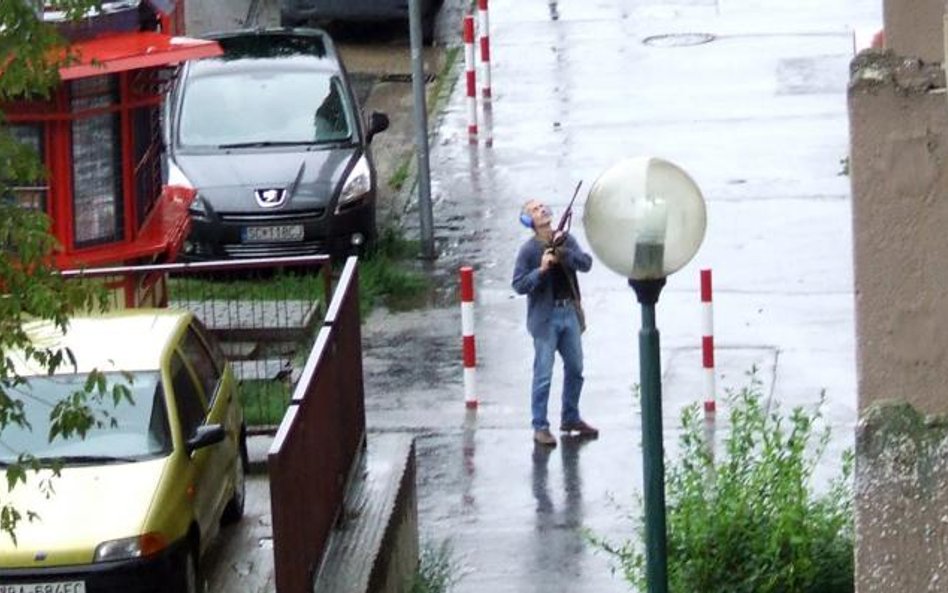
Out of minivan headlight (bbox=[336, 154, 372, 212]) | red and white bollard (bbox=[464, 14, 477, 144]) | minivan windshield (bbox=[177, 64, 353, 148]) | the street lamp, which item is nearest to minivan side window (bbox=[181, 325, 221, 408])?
the street lamp

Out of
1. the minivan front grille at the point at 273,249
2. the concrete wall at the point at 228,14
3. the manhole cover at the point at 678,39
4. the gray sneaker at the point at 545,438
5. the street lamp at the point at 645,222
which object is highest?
the concrete wall at the point at 228,14

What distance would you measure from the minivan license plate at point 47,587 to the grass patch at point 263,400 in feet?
14.8

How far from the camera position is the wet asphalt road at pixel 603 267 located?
47.4ft

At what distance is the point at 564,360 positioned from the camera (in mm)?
15281

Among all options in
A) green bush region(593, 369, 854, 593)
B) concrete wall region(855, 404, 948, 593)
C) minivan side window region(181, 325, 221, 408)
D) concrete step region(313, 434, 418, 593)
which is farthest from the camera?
minivan side window region(181, 325, 221, 408)

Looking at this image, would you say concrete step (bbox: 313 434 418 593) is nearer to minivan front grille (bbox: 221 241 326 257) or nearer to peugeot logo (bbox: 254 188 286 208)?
minivan front grille (bbox: 221 241 326 257)

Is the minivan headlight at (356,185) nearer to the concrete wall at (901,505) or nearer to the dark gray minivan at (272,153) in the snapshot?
the dark gray minivan at (272,153)

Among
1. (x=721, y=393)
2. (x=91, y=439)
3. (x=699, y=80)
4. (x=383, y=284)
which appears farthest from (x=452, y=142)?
(x=91, y=439)

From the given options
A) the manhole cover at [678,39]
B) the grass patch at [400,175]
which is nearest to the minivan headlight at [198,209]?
the grass patch at [400,175]

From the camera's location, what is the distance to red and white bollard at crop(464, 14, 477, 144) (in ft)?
74.8

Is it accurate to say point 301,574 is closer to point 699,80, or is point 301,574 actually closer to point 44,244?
point 44,244

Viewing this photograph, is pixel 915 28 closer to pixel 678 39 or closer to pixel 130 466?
pixel 130 466

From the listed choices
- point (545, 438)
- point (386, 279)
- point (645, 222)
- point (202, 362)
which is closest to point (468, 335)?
point (545, 438)

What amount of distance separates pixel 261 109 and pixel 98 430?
9401 millimetres
